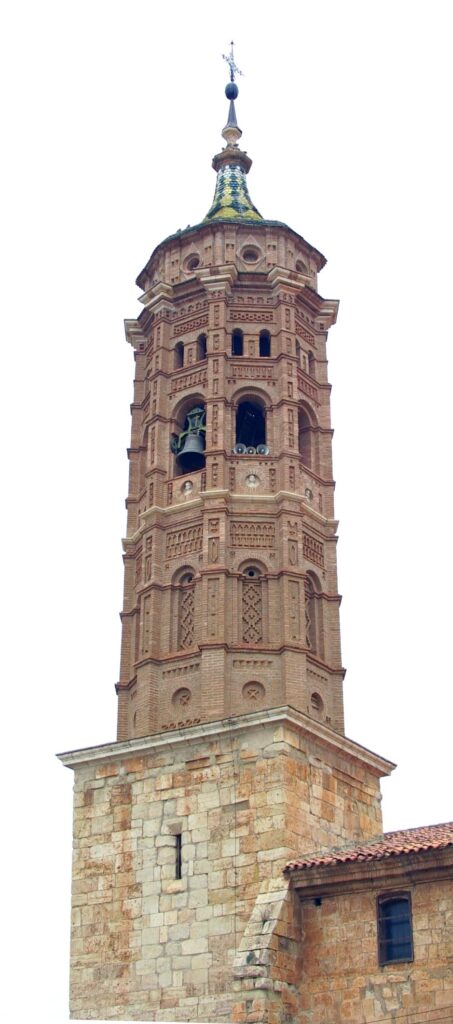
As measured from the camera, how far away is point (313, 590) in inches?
1158

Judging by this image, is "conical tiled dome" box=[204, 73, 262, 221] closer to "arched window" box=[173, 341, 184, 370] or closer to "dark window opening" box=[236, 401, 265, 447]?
"arched window" box=[173, 341, 184, 370]

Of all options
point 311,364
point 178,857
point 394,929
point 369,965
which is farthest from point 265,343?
point 369,965

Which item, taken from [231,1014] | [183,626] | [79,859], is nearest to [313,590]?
[183,626]

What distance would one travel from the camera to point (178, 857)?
25703mm

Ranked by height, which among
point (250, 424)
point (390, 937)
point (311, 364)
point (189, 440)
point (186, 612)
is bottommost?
point (390, 937)

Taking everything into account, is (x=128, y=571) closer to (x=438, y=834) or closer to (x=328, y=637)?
(x=328, y=637)

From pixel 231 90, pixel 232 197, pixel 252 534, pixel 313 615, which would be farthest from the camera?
pixel 231 90

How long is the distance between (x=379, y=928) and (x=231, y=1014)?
301 cm

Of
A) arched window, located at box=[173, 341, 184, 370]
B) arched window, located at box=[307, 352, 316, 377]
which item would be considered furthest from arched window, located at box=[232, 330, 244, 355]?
arched window, located at box=[307, 352, 316, 377]

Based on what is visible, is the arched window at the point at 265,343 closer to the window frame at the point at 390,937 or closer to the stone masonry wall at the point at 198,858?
the stone masonry wall at the point at 198,858

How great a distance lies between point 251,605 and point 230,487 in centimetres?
273

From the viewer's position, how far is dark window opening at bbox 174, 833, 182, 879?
2555 cm

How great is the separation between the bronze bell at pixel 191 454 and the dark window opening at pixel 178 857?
851 centimetres

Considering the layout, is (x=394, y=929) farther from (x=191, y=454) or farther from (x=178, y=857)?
(x=191, y=454)
